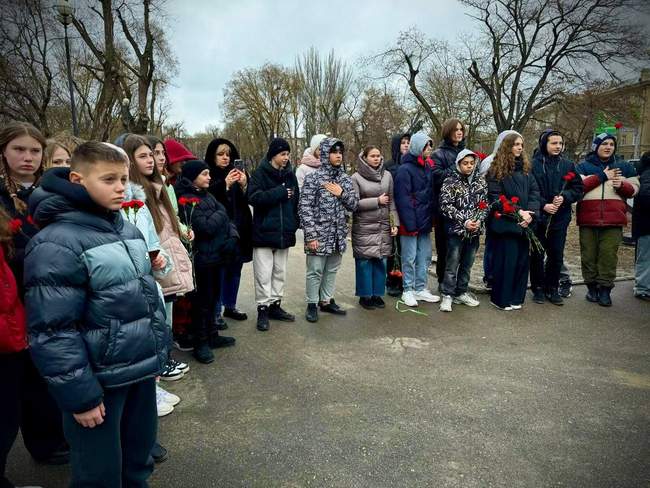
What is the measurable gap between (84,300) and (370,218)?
151 inches

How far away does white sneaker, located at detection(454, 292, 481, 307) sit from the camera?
541 cm

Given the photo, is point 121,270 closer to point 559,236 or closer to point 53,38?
point 559,236

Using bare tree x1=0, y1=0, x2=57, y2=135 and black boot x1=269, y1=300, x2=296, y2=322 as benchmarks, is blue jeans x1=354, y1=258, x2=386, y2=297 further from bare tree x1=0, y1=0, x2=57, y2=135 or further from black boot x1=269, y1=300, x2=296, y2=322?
bare tree x1=0, y1=0, x2=57, y2=135

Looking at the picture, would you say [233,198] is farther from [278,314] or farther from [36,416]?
[36,416]

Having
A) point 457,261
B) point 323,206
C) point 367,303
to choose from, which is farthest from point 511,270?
point 323,206

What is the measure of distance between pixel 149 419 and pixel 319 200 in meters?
3.23

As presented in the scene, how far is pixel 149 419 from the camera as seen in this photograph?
2.06 m

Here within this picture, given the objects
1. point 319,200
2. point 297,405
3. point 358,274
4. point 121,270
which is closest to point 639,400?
point 297,405

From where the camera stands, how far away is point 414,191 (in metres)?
5.33

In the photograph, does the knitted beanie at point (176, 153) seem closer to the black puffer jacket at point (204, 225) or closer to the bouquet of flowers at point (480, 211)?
the black puffer jacket at point (204, 225)

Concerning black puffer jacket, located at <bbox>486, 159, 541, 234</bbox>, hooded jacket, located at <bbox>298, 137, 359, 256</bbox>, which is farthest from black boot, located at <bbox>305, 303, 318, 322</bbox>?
black puffer jacket, located at <bbox>486, 159, 541, 234</bbox>

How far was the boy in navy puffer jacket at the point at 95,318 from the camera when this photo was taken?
169 centimetres

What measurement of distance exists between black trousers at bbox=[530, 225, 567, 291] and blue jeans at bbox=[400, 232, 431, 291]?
4.66 feet

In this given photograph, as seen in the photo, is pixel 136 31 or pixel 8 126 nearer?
pixel 8 126
